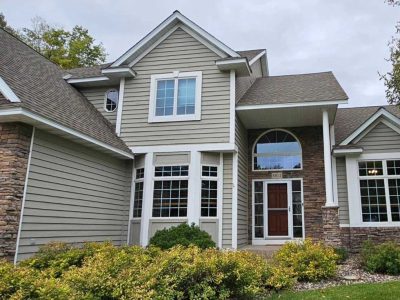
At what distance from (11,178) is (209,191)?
5207mm

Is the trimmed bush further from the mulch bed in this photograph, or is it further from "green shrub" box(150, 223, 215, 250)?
"green shrub" box(150, 223, 215, 250)

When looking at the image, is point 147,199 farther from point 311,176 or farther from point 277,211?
point 311,176

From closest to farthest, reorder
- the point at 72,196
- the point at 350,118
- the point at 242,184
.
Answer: the point at 72,196
the point at 242,184
the point at 350,118

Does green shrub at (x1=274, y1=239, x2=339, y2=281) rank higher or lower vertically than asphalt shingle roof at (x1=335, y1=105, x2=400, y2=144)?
lower

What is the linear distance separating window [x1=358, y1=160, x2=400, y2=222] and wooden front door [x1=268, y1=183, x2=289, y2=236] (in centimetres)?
239

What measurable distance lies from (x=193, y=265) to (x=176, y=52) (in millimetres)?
7888

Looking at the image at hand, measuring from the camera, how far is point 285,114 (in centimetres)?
1146

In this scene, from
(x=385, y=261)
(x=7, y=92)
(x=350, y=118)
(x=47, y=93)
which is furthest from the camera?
(x=350, y=118)

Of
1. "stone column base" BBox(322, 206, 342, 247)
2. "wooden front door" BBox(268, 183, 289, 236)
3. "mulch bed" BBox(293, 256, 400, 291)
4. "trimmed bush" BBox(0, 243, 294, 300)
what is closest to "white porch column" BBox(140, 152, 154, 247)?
"trimmed bush" BBox(0, 243, 294, 300)

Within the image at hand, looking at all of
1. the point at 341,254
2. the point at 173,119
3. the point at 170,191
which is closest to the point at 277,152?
the point at 173,119

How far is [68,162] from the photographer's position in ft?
29.2

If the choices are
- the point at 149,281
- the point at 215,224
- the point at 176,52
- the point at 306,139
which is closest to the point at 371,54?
the point at 306,139

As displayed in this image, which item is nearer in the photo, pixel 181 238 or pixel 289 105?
pixel 181 238

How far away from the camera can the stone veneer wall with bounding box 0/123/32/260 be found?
7148 millimetres
